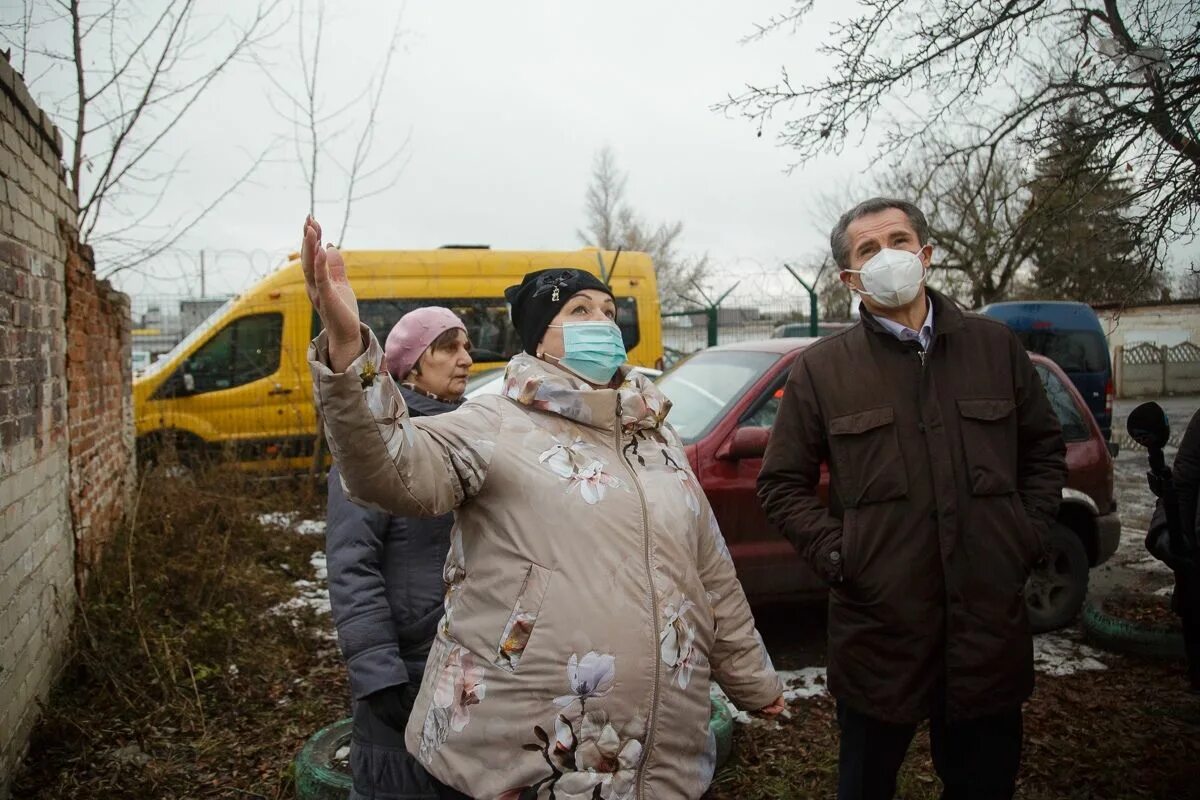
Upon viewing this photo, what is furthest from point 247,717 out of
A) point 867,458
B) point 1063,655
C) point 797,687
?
point 1063,655

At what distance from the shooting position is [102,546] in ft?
15.9

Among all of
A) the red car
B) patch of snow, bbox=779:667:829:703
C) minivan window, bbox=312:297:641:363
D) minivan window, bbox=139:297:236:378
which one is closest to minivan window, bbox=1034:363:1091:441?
the red car

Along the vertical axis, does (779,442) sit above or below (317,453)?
above

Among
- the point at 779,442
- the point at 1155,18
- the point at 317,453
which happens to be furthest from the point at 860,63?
the point at 317,453

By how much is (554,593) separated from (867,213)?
1.56 m

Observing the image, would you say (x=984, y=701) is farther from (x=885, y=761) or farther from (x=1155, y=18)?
(x=1155, y=18)

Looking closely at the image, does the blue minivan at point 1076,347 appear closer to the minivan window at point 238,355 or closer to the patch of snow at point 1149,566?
the patch of snow at point 1149,566

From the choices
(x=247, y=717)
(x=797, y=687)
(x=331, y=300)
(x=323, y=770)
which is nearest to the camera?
(x=331, y=300)

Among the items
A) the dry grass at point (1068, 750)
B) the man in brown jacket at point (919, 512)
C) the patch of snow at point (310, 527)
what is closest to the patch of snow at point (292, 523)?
the patch of snow at point (310, 527)

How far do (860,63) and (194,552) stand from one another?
4.91 meters

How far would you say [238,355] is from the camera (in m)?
9.40

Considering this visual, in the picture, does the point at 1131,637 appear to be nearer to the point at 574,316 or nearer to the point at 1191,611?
the point at 1191,611

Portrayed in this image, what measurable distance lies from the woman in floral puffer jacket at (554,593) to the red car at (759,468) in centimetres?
243

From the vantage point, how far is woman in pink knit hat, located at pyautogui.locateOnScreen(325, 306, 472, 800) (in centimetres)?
207
